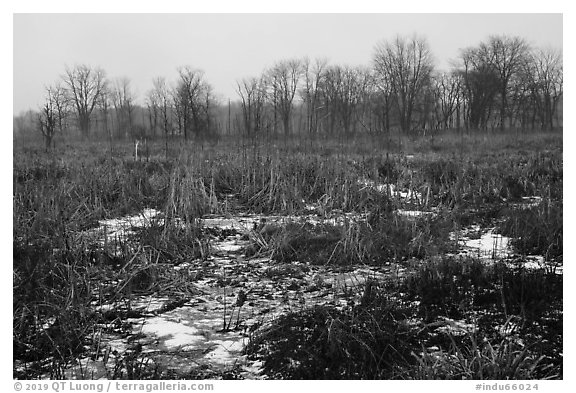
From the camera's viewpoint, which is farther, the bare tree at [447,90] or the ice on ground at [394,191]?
→ the bare tree at [447,90]

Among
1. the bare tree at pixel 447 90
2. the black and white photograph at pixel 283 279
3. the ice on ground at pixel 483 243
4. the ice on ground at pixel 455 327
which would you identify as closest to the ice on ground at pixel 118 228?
the black and white photograph at pixel 283 279

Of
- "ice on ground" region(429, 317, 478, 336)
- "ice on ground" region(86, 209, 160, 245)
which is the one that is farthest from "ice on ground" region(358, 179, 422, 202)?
"ice on ground" region(429, 317, 478, 336)

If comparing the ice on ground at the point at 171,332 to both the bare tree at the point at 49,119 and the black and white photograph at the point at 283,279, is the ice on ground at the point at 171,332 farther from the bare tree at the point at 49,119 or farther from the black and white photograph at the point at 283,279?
the bare tree at the point at 49,119

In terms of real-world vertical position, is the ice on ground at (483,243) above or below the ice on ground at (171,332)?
above

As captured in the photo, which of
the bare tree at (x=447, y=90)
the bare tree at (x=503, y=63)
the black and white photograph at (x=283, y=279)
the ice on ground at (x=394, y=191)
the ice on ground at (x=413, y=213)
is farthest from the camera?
the bare tree at (x=447, y=90)

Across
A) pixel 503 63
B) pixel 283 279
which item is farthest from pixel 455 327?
pixel 503 63

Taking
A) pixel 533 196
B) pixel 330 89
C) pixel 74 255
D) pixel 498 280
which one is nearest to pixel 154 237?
pixel 74 255

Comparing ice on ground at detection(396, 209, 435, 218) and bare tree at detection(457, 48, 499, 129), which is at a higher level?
bare tree at detection(457, 48, 499, 129)

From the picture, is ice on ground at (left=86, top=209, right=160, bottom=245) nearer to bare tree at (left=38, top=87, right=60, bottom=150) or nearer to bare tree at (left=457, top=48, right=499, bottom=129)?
bare tree at (left=38, top=87, right=60, bottom=150)

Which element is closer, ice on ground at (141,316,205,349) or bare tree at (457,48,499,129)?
ice on ground at (141,316,205,349)
